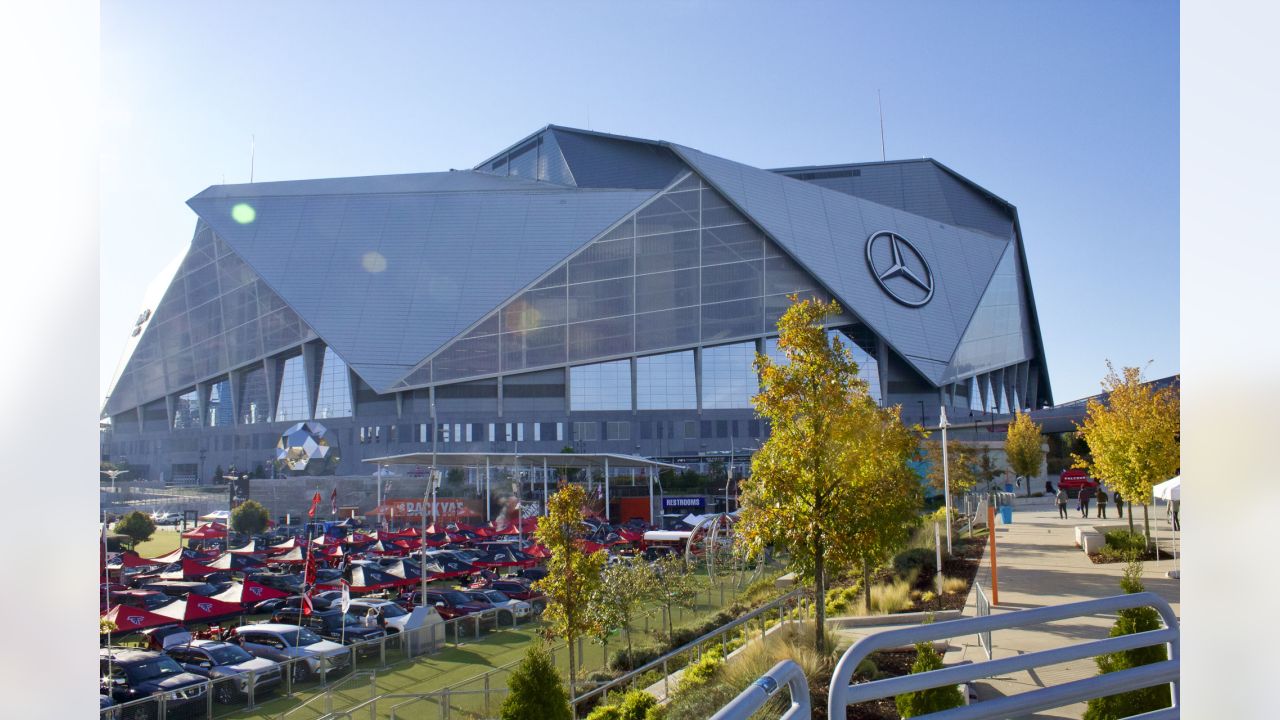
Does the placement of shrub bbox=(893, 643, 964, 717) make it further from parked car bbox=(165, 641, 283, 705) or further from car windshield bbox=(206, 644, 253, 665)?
car windshield bbox=(206, 644, 253, 665)

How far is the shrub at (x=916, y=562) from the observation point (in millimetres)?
19203

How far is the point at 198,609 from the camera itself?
21.4 m

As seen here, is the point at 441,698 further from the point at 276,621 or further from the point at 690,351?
the point at 690,351

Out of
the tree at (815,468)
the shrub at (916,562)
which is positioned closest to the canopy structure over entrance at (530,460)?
the shrub at (916,562)

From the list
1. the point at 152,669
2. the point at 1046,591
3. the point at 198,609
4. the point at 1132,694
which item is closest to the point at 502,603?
the point at 198,609

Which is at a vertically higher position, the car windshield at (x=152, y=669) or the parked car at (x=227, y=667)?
the car windshield at (x=152, y=669)

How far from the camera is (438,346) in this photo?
6944 cm

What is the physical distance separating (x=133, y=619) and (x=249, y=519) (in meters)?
30.3

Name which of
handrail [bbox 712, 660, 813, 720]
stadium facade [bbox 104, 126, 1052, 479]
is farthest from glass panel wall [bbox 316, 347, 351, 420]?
handrail [bbox 712, 660, 813, 720]

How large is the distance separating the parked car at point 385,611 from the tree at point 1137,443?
18.0 meters

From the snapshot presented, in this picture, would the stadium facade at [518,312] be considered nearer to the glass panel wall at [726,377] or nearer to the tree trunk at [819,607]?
the glass panel wall at [726,377]
